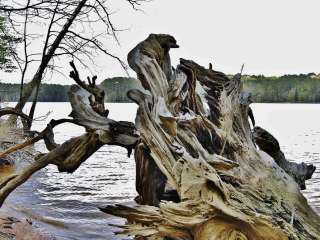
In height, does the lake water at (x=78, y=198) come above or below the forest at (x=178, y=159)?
below

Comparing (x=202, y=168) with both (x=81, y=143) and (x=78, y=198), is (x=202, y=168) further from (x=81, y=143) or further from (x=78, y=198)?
(x=78, y=198)

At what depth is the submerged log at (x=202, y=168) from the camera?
3926 mm

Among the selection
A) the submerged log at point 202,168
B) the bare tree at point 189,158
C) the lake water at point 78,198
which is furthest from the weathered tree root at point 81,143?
the lake water at point 78,198

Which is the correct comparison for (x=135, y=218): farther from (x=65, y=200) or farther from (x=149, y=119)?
(x=65, y=200)

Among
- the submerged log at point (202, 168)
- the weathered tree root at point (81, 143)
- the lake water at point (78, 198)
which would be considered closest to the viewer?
the submerged log at point (202, 168)

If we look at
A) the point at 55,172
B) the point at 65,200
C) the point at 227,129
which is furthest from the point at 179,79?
the point at 55,172

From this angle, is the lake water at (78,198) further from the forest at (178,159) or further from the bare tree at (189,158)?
the bare tree at (189,158)

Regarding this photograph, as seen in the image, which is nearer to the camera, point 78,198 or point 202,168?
point 202,168

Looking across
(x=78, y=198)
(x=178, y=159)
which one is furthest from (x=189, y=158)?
(x=78, y=198)

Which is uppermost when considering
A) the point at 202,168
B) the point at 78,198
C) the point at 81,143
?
the point at 81,143

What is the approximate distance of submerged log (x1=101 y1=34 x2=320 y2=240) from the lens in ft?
12.9

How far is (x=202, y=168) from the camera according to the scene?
4125 millimetres

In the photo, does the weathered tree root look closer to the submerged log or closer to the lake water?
the submerged log

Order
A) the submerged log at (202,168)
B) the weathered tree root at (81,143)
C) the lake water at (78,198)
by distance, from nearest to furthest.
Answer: the submerged log at (202,168) → the weathered tree root at (81,143) → the lake water at (78,198)
